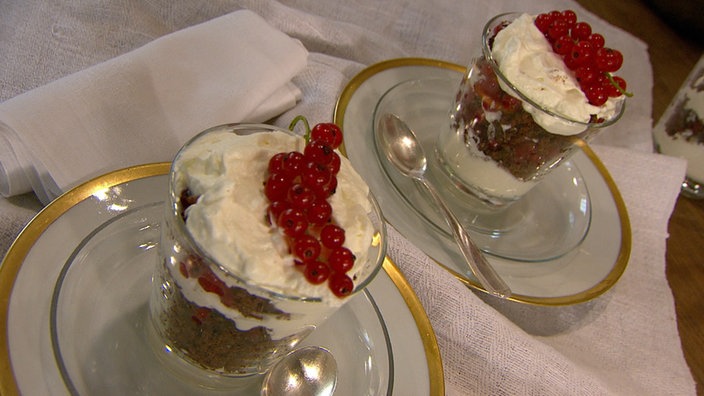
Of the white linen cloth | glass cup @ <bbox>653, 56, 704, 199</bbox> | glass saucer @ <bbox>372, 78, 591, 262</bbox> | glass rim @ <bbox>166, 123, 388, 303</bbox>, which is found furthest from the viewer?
glass cup @ <bbox>653, 56, 704, 199</bbox>

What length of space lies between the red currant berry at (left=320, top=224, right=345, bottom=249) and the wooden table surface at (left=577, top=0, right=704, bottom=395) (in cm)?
64

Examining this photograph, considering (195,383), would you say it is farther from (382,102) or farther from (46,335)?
(382,102)

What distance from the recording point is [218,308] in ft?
1.54

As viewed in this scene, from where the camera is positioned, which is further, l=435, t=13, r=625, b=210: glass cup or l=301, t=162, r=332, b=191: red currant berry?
l=435, t=13, r=625, b=210: glass cup

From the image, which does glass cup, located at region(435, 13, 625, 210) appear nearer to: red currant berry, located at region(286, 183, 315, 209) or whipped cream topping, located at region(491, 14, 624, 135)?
whipped cream topping, located at region(491, 14, 624, 135)

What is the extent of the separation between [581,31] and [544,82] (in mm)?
108

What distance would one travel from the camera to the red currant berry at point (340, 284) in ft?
1.47

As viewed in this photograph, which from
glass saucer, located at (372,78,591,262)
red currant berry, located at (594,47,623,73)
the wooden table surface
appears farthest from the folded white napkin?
the wooden table surface

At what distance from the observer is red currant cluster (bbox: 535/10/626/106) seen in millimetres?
740

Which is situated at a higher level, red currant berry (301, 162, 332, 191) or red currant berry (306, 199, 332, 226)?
red currant berry (301, 162, 332, 191)

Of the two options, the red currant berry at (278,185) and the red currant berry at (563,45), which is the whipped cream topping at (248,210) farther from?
the red currant berry at (563,45)

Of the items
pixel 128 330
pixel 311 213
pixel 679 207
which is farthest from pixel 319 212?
pixel 679 207

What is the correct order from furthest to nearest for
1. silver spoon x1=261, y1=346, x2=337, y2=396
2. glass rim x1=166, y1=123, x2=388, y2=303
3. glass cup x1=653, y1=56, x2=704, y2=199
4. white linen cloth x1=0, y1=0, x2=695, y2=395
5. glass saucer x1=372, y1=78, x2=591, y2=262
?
1. glass cup x1=653, y1=56, x2=704, y2=199
2. glass saucer x1=372, y1=78, x2=591, y2=262
3. white linen cloth x1=0, y1=0, x2=695, y2=395
4. silver spoon x1=261, y1=346, x2=337, y2=396
5. glass rim x1=166, y1=123, x2=388, y2=303

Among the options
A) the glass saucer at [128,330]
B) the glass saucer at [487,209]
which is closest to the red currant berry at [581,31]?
the glass saucer at [487,209]
